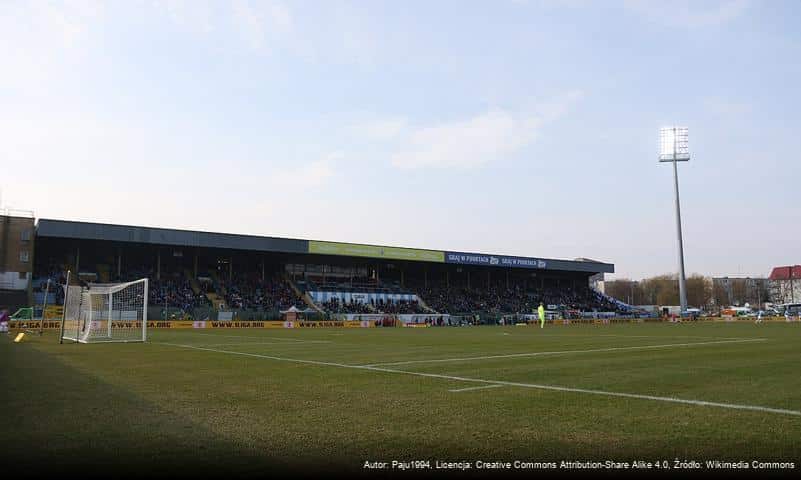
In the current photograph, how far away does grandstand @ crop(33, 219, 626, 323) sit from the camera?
Result: 64.1 meters

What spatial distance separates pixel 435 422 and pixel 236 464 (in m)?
2.65

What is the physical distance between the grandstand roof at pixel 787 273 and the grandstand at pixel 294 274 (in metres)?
A: 106

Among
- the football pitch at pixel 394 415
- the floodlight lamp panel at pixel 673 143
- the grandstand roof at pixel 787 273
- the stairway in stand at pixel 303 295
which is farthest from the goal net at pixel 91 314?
the grandstand roof at pixel 787 273

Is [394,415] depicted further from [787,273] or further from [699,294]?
[787,273]

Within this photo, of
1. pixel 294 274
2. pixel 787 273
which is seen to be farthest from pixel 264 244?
pixel 787 273

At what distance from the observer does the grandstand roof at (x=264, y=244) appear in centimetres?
6103

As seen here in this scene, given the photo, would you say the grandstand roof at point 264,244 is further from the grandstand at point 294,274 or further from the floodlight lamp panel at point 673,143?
the floodlight lamp panel at point 673,143

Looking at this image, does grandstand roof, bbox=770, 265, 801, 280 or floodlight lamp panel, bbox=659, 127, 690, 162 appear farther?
grandstand roof, bbox=770, 265, 801, 280

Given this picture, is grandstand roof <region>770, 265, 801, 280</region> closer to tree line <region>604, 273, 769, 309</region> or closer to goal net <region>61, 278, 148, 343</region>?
tree line <region>604, 273, 769, 309</region>

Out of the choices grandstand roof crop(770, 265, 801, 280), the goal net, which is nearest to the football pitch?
the goal net

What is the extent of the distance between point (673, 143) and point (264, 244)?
54357 millimetres

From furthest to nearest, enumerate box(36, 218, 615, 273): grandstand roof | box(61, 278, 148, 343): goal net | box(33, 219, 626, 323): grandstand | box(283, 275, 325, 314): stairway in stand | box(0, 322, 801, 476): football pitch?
box(283, 275, 325, 314): stairway in stand, box(33, 219, 626, 323): grandstand, box(36, 218, 615, 273): grandstand roof, box(61, 278, 148, 343): goal net, box(0, 322, 801, 476): football pitch

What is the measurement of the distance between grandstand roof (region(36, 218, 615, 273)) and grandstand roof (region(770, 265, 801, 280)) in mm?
113918

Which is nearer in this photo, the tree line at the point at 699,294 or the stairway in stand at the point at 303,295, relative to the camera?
the stairway in stand at the point at 303,295
